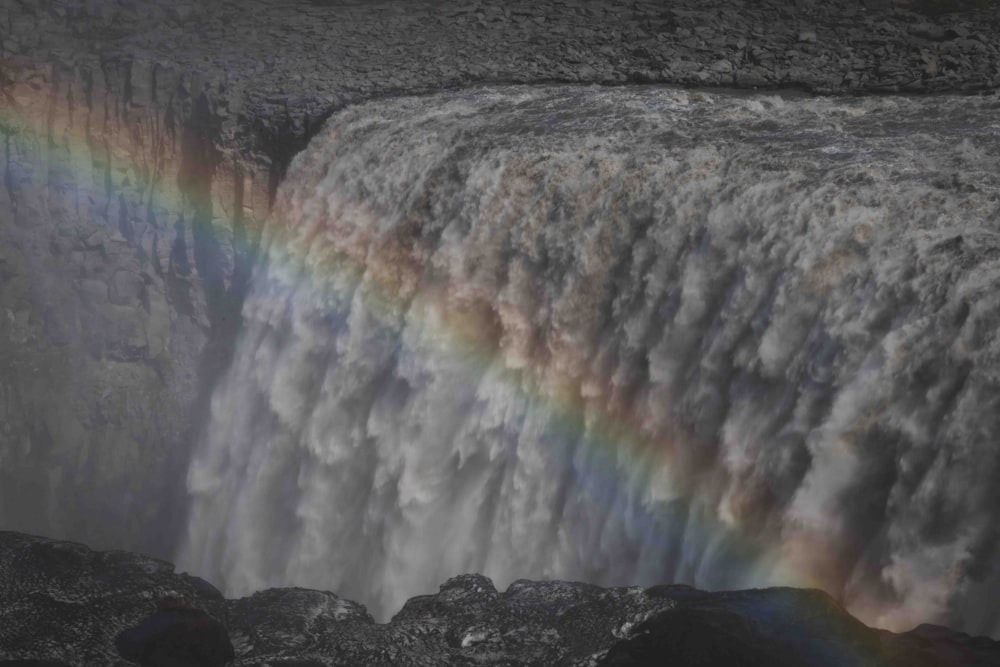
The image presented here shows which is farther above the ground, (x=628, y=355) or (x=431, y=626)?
(x=628, y=355)

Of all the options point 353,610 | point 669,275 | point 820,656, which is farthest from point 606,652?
point 669,275

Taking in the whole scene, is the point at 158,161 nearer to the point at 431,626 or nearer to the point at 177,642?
the point at 177,642

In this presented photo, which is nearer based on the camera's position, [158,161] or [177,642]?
[177,642]

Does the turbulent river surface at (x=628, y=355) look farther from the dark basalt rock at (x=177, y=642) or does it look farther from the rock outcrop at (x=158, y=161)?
the dark basalt rock at (x=177, y=642)

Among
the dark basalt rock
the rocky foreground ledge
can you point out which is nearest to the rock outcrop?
the rocky foreground ledge

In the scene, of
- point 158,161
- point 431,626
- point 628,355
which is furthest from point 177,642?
point 158,161

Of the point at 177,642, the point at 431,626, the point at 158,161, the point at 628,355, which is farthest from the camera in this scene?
the point at 158,161
